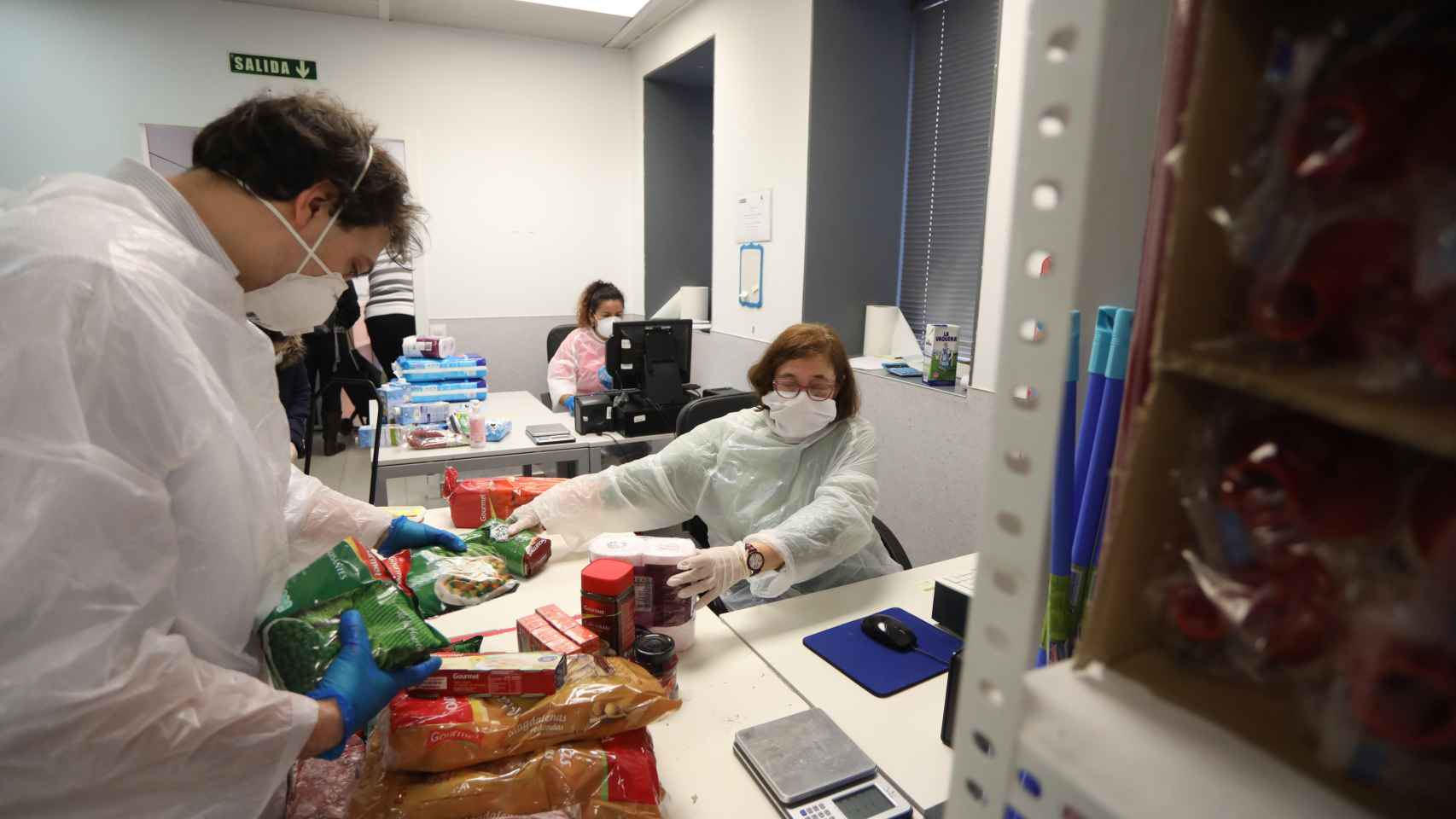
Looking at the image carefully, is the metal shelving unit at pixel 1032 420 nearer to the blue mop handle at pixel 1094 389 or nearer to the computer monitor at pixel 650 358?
the blue mop handle at pixel 1094 389

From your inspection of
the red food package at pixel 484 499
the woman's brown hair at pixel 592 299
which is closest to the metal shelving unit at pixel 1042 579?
the red food package at pixel 484 499

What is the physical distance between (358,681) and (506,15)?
4.63 meters

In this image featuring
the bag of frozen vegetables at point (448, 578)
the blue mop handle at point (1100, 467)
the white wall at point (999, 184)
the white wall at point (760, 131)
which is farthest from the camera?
the white wall at point (760, 131)

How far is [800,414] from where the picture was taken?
6.01 ft

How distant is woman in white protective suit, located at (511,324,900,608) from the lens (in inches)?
67.5

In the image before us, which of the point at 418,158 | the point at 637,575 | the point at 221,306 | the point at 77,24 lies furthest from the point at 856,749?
the point at 77,24

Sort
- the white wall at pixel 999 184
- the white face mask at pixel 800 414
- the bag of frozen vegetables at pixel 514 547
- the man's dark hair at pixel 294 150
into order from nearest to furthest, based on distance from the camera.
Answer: the man's dark hair at pixel 294 150 < the bag of frozen vegetables at pixel 514 547 < the white face mask at pixel 800 414 < the white wall at pixel 999 184

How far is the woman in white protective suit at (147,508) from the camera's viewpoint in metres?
0.70

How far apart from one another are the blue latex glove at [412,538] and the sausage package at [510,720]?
2.38 ft

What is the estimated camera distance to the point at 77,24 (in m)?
3.96

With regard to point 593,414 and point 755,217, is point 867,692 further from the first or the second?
point 755,217

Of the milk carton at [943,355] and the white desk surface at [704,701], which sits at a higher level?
the milk carton at [943,355]

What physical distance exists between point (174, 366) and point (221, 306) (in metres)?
0.25

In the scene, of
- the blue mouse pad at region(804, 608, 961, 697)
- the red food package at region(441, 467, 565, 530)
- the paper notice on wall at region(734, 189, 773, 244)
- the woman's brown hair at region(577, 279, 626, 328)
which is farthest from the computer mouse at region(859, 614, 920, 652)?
the woman's brown hair at region(577, 279, 626, 328)
